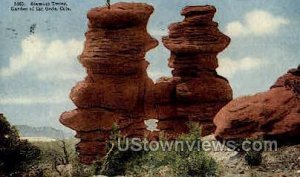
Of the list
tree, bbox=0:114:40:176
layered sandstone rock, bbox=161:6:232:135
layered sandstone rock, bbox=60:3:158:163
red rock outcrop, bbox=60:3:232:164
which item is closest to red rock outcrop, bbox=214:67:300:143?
tree, bbox=0:114:40:176

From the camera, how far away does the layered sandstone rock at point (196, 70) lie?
4278 centimetres

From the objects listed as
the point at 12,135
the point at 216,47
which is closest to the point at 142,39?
the point at 216,47

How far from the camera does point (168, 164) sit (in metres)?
23.5

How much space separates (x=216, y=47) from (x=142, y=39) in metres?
5.29

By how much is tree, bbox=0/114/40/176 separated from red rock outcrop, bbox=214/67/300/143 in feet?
25.1

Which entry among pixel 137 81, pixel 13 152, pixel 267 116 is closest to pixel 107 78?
pixel 137 81

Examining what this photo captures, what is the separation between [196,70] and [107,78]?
6.66m

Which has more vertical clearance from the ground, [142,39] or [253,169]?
[142,39]

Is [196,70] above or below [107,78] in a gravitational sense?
above

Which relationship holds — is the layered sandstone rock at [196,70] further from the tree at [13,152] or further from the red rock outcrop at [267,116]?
the tree at [13,152]

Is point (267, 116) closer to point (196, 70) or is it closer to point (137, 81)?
point (137, 81)

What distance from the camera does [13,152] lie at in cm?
2597

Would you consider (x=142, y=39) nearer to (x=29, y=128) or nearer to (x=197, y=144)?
(x=197, y=144)

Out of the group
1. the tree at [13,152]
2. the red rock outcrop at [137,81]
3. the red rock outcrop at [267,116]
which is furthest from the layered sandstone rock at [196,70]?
the tree at [13,152]
